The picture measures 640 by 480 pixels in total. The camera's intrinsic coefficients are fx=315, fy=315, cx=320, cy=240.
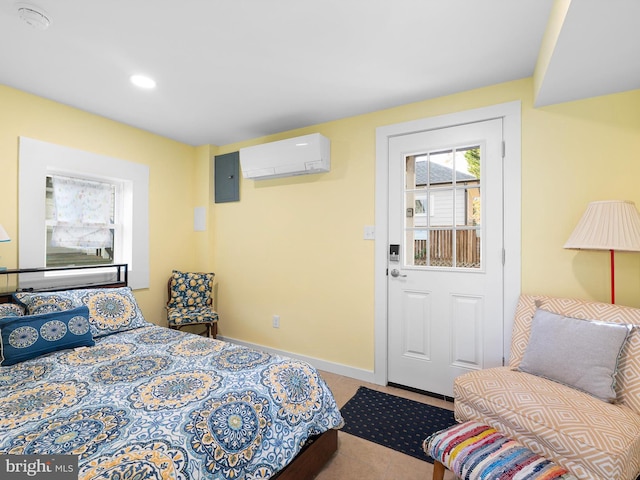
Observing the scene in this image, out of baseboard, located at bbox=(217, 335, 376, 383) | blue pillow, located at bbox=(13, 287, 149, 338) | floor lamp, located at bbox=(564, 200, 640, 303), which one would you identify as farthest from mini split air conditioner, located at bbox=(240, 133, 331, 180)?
floor lamp, located at bbox=(564, 200, 640, 303)

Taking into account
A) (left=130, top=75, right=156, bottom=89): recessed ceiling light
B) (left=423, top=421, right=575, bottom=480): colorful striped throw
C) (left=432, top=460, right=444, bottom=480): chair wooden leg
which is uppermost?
(left=130, top=75, right=156, bottom=89): recessed ceiling light

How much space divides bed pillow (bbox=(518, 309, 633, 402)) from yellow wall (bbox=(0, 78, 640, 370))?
45cm

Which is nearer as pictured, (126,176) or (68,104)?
(68,104)

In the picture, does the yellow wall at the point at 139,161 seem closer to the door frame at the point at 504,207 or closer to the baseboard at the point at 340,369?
the baseboard at the point at 340,369

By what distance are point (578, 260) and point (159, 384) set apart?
8.29 ft

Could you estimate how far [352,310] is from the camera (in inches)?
111

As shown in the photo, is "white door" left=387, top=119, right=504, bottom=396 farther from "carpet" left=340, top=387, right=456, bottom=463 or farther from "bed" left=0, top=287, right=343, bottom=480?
"bed" left=0, top=287, right=343, bottom=480

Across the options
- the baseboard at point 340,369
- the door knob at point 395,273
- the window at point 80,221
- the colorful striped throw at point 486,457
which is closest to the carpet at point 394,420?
the baseboard at point 340,369

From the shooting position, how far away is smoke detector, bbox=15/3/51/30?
1.52m

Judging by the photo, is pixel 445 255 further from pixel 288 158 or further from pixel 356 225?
pixel 288 158

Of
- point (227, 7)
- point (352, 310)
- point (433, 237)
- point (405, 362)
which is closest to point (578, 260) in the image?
point (433, 237)

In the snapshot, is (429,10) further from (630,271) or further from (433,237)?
(630,271)

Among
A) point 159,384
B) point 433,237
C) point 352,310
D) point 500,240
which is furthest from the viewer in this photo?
point 352,310

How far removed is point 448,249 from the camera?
2.45m
